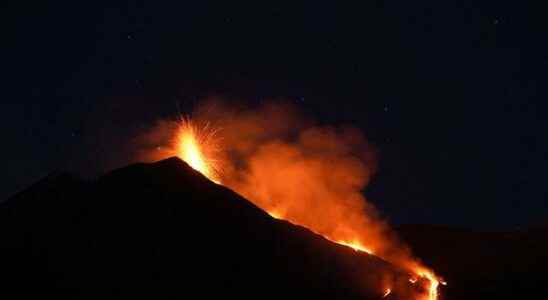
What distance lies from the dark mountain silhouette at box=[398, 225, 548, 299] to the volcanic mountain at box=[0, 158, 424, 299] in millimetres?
4233

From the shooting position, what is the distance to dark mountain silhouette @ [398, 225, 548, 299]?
2853cm

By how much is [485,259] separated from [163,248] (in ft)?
65.9

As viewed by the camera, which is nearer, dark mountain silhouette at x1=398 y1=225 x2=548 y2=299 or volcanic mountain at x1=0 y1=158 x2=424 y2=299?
volcanic mountain at x1=0 y1=158 x2=424 y2=299

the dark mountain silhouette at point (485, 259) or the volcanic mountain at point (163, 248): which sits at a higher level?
the dark mountain silhouette at point (485, 259)

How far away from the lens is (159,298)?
22.0 metres

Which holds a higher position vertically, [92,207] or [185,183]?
[185,183]

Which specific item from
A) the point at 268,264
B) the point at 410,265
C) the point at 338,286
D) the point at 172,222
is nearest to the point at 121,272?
the point at 172,222

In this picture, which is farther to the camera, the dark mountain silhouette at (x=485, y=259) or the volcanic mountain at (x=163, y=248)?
the dark mountain silhouette at (x=485, y=259)

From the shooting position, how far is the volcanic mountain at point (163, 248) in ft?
74.1

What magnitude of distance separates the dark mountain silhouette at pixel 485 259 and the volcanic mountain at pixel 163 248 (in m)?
4.23

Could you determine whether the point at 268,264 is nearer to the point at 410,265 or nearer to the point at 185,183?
the point at 185,183

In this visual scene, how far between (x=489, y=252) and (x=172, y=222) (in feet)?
70.0

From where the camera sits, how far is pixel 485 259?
113ft

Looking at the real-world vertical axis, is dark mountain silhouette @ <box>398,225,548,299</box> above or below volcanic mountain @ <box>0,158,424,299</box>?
above
